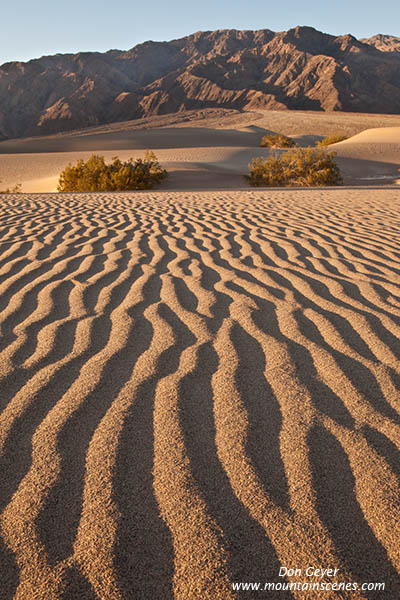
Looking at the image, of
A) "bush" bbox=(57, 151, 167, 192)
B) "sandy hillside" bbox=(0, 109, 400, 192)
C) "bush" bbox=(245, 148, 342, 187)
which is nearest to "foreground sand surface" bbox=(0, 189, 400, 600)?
"bush" bbox=(57, 151, 167, 192)

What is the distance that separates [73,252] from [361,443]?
3.83m

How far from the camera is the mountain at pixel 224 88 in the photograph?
111312mm

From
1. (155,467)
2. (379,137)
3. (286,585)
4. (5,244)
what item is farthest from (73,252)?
(379,137)

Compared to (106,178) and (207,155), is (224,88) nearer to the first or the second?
(207,155)

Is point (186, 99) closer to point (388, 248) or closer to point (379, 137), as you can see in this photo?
point (379, 137)

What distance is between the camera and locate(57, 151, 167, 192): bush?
15.9 m

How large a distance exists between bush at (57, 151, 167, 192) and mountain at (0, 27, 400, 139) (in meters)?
93.5

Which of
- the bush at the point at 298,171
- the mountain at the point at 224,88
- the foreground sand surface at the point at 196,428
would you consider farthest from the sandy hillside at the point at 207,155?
the mountain at the point at 224,88

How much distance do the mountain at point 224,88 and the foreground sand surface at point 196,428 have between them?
107 m

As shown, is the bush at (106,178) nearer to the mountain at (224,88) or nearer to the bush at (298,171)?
the bush at (298,171)

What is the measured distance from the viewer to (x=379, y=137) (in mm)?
33531

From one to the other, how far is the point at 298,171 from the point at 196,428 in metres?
17.3

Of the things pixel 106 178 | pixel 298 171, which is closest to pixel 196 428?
pixel 106 178

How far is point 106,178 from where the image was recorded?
51.5ft
